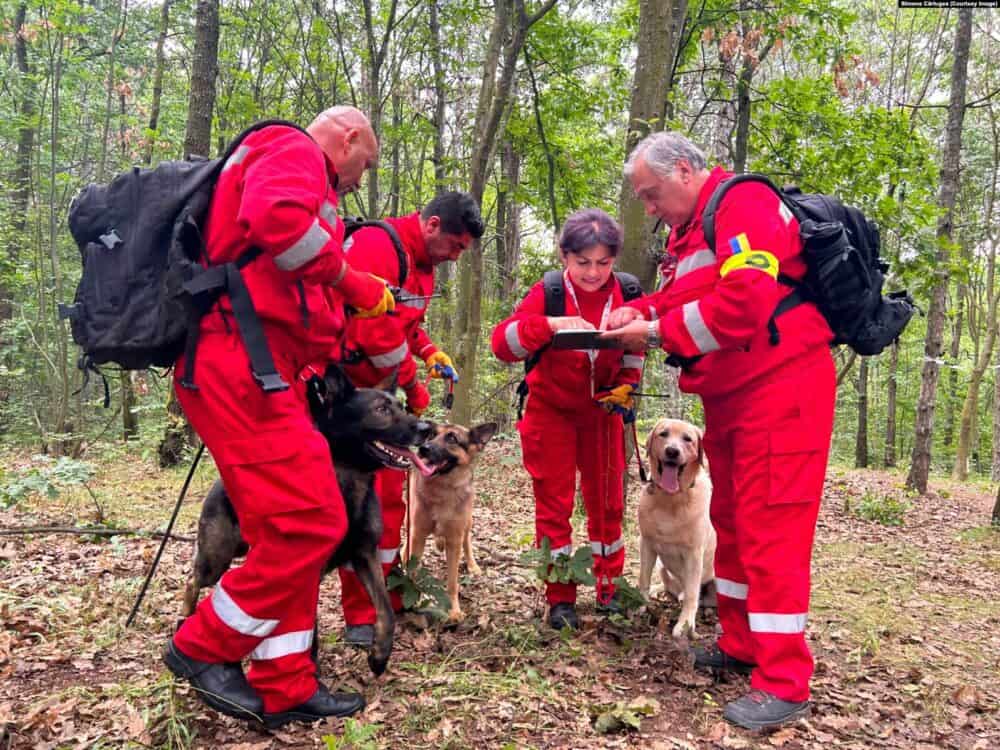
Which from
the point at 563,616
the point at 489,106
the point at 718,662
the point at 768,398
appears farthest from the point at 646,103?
the point at 718,662

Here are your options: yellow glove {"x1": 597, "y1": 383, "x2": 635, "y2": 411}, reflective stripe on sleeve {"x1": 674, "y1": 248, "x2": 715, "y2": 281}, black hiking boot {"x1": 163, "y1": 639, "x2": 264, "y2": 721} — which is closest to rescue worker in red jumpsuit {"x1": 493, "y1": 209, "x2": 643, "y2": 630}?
yellow glove {"x1": 597, "y1": 383, "x2": 635, "y2": 411}

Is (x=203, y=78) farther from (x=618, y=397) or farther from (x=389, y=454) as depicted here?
(x=618, y=397)

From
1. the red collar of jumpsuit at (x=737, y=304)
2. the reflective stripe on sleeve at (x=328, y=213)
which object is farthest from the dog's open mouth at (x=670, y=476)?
the reflective stripe on sleeve at (x=328, y=213)

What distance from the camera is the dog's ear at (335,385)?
3.47 meters

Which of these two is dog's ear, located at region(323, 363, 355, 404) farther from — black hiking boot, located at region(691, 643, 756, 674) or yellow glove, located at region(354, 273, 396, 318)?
black hiking boot, located at region(691, 643, 756, 674)

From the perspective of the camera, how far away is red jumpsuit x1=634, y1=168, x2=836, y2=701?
311 cm

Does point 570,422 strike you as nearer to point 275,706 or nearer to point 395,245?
point 395,245

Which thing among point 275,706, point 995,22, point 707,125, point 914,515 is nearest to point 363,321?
point 275,706

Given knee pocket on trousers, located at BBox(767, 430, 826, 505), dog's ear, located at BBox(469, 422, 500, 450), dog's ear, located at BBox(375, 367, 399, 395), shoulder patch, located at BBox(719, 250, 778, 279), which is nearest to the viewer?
shoulder patch, located at BBox(719, 250, 778, 279)

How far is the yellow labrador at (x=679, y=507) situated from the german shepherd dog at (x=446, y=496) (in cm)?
128

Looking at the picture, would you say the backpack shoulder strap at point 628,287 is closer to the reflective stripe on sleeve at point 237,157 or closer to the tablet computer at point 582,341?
the tablet computer at point 582,341

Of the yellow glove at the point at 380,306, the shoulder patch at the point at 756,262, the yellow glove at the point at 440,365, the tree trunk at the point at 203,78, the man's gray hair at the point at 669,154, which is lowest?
the yellow glove at the point at 440,365

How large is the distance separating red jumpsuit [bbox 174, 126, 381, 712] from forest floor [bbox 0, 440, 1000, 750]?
507mm

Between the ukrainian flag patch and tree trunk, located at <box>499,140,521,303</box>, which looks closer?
the ukrainian flag patch
